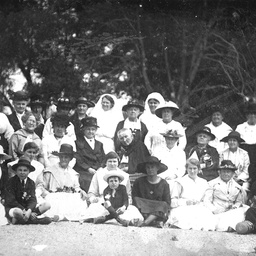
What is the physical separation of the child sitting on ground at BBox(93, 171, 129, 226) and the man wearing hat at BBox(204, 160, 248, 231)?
3.45 ft

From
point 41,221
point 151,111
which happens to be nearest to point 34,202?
point 41,221

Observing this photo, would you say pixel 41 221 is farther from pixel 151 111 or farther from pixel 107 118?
pixel 151 111

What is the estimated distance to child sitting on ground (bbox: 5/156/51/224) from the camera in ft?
19.2

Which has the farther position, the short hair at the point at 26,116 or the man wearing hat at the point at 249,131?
the man wearing hat at the point at 249,131

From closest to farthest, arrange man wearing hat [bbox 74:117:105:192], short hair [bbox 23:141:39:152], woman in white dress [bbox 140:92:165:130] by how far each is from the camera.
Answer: short hair [bbox 23:141:39:152] < man wearing hat [bbox 74:117:105:192] < woman in white dress [bbox 140:92:165:130]

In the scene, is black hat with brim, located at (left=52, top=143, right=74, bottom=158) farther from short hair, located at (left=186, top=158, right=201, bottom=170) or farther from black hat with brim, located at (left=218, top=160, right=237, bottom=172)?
black hat with brim, located at (left=218, top=160, right=237, bottom=172)

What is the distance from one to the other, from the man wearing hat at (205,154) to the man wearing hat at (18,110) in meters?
2.44

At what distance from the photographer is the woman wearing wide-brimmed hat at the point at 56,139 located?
731cm

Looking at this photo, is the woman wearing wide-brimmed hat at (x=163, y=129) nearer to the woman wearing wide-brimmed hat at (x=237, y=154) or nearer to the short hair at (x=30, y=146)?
the woman wearing wide-brimmed hat at (x=237, y=154)

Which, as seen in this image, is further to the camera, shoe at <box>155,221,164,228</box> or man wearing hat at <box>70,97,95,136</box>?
man wearing hat at <box>70,97,95,136</box>

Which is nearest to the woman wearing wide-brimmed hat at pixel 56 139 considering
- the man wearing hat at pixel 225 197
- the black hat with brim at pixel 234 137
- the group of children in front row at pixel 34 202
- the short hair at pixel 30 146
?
the short hair at pixel 30 146

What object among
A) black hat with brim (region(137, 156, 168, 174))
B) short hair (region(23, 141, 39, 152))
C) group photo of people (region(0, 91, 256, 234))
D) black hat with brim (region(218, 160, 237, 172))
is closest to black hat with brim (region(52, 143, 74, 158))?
group photo of people (region(0, 91, 256, 234))

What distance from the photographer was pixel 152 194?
6355mm

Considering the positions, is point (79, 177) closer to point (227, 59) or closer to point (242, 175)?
point (242, 175)
